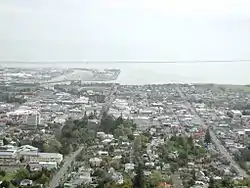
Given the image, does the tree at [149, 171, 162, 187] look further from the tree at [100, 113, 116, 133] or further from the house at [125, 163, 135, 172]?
the tree at [100, 113, 116, 133]

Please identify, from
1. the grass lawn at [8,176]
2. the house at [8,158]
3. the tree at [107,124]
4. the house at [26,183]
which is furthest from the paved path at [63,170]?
the tree at [107,124]

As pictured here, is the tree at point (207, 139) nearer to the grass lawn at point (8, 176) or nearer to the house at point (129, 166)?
the house at point (129, 166)

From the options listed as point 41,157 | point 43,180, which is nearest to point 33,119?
point 41,157

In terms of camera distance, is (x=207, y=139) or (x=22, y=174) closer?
(x=22, y=174)

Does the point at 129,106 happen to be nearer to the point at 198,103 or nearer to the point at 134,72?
the point at 198,103

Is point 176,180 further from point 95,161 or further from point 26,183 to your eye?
point 26,183

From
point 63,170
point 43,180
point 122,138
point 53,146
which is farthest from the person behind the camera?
point 122,138

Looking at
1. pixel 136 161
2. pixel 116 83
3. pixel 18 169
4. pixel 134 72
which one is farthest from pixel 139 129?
pixel 134 72
